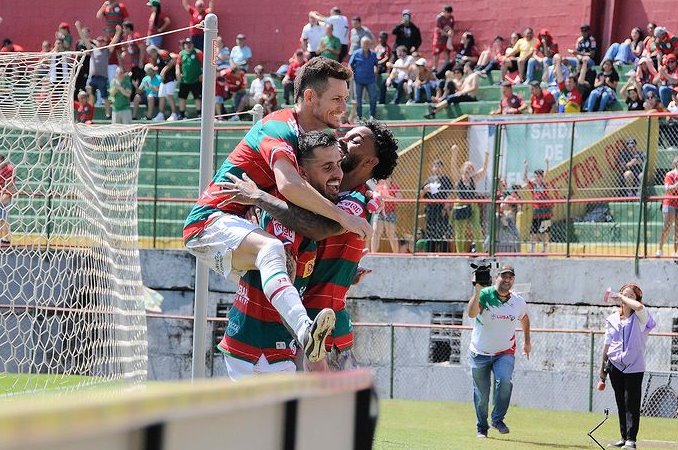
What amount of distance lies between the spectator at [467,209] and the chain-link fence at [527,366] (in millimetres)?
1408

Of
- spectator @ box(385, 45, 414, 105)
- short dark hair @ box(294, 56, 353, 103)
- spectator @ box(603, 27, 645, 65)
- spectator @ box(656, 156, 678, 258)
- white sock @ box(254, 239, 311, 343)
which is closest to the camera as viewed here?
white sock @ box(254, 239, 311, 343)

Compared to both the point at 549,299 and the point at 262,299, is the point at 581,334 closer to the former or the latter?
the point at 549,299

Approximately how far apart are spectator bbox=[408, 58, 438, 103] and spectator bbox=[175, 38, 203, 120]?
4396 mm

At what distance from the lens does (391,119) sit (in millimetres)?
25891

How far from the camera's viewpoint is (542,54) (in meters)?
25.5

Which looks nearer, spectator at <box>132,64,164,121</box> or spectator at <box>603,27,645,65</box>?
spectator at <box>603,27,645,65</box>

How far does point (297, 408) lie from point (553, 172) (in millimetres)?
17291

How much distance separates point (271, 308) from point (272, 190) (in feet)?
1.91

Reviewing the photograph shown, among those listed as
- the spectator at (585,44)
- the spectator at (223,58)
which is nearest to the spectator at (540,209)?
the spectator at (585,44)

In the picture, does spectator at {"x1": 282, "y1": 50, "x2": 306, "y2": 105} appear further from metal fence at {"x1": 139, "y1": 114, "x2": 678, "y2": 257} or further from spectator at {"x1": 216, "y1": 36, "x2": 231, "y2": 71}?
metal fence at {"x1": 139, "y1": 114, "x2": 678, "y2": 257}

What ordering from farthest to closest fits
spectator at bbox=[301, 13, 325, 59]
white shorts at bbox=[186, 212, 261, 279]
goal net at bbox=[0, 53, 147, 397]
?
spectator at bbox=[301, 13, 325, 59], goal net at bbox=[0, 53, 147, 397], white shorts at bbox=[186, 212, 261, 279]

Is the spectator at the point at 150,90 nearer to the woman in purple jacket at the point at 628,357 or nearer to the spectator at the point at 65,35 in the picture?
the spectator at the point at 65,35

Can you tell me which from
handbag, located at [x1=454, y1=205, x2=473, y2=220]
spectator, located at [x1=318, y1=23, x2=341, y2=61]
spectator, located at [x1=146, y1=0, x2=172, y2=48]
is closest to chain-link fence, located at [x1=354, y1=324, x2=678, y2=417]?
handbag, located at [x1=454, y1=205, x2=473, y2=220]

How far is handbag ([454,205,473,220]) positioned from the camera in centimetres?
2055
